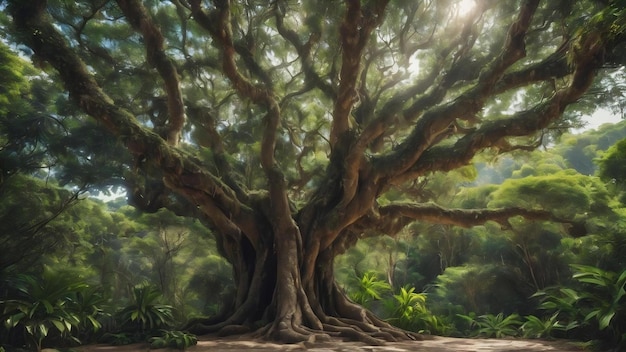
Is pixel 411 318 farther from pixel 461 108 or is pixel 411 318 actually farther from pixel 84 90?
pixel 84 90

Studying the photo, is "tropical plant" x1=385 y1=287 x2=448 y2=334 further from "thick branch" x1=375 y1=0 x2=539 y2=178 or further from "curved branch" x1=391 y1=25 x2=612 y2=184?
"thick branch" x1=375 y1=0 x2=539 y2=178

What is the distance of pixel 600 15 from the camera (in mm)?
5926

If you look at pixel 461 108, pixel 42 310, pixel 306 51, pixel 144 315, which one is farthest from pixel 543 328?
pixel 42 310

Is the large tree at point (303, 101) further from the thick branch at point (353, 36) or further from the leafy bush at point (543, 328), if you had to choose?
the leafy bush at point (543, 328)

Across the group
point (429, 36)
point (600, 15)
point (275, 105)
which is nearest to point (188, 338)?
point (275, 105)

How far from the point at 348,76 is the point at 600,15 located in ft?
14.9

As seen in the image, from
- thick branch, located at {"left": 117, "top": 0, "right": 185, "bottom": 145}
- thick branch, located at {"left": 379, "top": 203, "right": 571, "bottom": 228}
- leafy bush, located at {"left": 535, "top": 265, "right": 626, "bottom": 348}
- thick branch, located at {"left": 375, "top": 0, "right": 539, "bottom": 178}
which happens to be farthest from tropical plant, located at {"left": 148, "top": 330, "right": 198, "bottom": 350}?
leafy bush, located at {"left": 535, "top": 265, "right": 626, "bottom": 348}

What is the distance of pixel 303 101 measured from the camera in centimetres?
1358

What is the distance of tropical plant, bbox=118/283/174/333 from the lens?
27.8 ft

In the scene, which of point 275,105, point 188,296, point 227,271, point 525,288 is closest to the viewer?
point 275,105

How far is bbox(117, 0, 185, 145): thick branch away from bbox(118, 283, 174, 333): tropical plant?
346 centimetres

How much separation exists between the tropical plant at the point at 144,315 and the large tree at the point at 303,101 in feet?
3.78

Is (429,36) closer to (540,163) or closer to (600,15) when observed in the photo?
(600,15)

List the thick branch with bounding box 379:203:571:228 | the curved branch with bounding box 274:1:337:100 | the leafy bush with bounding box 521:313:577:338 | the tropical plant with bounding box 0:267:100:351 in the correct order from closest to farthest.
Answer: the tropical plant with bounding box 0:267:100:351
the leafy bush with bounding box 521:313:577:338
the curved branch with bounding box 274:1:337:100
the thick branch with bounding box 379:203:571:228
